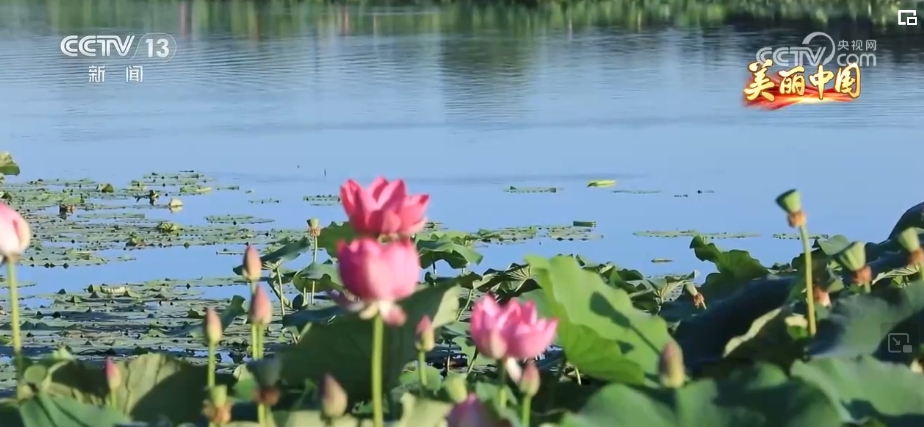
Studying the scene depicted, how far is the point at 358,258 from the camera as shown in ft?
2.77

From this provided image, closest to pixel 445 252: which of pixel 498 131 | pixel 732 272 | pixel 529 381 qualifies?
pixel 732 272

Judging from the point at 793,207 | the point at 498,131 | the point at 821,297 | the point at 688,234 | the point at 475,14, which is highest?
the point at 475,14

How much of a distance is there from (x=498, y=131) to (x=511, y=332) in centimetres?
715

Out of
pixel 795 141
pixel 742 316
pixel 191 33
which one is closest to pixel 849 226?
pixel 795 141

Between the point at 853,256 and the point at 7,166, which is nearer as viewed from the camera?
the point at 853,256

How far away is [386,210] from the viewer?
1014mm

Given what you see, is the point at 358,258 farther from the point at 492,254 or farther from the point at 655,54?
the point at 655,54

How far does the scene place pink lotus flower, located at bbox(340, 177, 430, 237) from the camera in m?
1.01

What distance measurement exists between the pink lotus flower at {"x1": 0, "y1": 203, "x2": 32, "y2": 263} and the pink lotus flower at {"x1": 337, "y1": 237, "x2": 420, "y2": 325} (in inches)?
11.7

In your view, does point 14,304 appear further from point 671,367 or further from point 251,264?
point 671,367

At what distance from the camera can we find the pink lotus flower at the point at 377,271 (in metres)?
0.84

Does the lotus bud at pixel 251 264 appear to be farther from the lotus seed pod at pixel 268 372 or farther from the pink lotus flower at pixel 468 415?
the pink lotus flower at pixel 468 415

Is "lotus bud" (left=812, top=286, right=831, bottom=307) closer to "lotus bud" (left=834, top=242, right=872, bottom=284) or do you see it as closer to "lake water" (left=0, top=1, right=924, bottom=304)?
"lotus bud" (left=834, top=242, right=872, bottom=284)

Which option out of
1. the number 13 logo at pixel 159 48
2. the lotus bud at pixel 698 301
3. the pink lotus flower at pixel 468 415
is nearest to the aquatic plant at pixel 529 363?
the pink lotus flower at pixel 468 415
